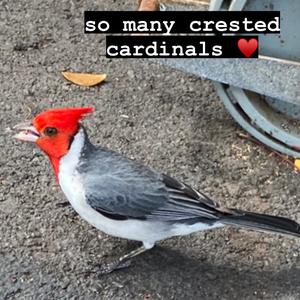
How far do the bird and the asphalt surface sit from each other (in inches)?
8.4

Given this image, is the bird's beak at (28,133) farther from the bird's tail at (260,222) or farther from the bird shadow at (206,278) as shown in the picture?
the bird's tail at (260,222)

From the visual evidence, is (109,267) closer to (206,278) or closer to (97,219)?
(97,219)

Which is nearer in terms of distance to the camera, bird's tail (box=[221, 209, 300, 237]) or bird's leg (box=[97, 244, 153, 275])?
bird's tail (box=[221, 209, 300, 237])

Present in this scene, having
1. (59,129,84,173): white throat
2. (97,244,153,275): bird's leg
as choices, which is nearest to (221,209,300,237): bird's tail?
(97,244,153,275): bird's leg

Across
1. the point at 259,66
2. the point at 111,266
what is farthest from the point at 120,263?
the point at 259,66

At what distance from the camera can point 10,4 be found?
15.5 ft

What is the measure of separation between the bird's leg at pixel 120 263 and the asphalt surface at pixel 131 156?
25 millimetres

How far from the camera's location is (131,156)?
153 inches

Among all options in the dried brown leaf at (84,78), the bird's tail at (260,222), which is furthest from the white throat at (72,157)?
the dried brown leaf at (84,78)

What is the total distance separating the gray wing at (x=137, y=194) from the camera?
3.12 m

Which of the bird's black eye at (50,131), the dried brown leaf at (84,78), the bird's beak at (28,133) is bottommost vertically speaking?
the dried brown leaf at (84,78)

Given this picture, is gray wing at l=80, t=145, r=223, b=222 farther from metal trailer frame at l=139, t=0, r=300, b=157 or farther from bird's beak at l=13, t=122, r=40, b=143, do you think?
metal trailer frame at l=139, t=0, r=300, b=157

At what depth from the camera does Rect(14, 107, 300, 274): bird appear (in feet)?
10.2

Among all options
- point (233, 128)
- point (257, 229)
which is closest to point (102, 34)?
point (233, 128)
